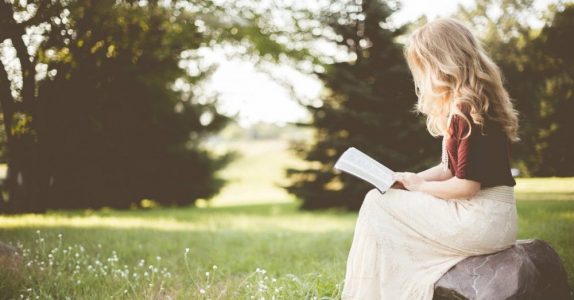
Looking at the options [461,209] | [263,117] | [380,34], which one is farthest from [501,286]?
[263,117]

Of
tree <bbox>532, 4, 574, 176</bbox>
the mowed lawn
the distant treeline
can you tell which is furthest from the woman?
the distant treeline

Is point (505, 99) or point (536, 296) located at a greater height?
point (505, 99)

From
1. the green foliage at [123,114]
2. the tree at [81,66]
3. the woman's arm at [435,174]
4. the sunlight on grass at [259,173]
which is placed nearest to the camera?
the woman's arm at [435,174]

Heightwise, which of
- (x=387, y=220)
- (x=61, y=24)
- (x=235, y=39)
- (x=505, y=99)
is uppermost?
(x=235, y=39)

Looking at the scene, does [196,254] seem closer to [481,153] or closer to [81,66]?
[81,66]

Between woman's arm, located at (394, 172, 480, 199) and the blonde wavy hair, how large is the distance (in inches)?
14.3

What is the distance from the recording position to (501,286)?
2.47 meters

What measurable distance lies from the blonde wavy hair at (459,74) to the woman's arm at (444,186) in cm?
36

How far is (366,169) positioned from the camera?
2.63 metres

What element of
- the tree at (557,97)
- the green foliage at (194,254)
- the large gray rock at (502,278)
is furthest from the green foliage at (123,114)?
the large gray rock at (502,278)

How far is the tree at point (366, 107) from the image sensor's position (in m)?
9.16

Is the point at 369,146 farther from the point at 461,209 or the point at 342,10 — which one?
the point at 461,209

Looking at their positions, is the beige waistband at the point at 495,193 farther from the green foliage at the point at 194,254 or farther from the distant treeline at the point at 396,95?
the distant treeline at the point at 396,95

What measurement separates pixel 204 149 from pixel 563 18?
962cm
